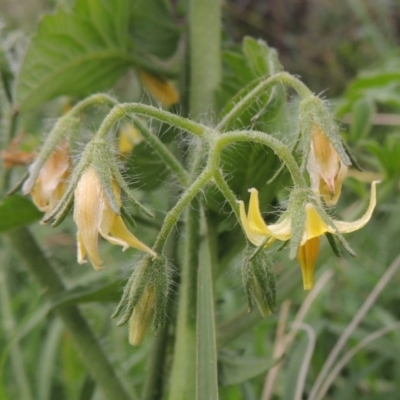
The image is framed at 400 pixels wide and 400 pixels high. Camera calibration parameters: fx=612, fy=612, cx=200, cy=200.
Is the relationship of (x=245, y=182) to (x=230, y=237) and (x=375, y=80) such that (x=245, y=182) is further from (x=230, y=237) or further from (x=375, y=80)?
(x=375, y=80)

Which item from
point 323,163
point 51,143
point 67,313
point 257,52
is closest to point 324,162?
point 323,163

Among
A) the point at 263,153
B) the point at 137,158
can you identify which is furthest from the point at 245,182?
the point at 137,158

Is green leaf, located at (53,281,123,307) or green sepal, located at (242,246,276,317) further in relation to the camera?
green leaf, located at (53,281,123,307)

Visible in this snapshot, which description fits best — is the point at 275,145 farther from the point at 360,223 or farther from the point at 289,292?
the point at 289,292

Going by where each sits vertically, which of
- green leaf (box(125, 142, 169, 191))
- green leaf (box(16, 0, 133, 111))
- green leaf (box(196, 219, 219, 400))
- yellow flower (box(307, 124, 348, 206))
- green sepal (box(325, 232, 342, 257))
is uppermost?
green leaf (box(16, 0, 133, 111))

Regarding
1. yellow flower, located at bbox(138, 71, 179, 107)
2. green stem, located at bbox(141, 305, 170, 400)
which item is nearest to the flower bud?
green stem, located at bbox(141, 305, 170, 400)

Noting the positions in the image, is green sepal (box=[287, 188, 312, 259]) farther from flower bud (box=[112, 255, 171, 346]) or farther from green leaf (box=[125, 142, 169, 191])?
green leaf (box=[125, 142, 169, 191])
